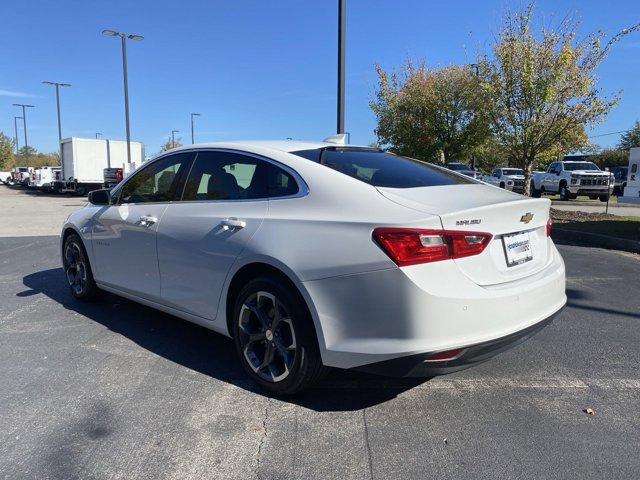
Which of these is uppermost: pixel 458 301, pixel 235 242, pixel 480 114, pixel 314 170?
pixel 480 114

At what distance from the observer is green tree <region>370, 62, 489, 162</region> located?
63.8ft

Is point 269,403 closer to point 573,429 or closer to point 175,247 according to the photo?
point 175,247

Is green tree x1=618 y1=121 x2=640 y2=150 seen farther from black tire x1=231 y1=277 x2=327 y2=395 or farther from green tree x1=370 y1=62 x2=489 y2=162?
black tire x1=231 y1=277 x2=327 y2=395

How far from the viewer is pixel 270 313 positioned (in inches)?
130

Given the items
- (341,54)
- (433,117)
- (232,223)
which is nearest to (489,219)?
(232,223)

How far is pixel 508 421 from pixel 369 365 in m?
0.94

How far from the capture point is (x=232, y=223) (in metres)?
3.43

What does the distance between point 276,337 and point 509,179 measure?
27.2 meters

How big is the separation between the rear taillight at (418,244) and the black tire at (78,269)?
12.0ft

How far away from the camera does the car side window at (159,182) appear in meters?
4.19

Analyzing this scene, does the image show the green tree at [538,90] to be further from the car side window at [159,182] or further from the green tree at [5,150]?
the green tree at [5,150]

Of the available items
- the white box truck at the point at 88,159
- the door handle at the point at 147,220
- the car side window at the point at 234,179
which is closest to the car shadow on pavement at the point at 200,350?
the door handle at the point at 147,220

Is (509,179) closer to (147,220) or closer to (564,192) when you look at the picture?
(564,192)

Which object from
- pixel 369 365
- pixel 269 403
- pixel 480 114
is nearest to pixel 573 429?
pixel 369 365
